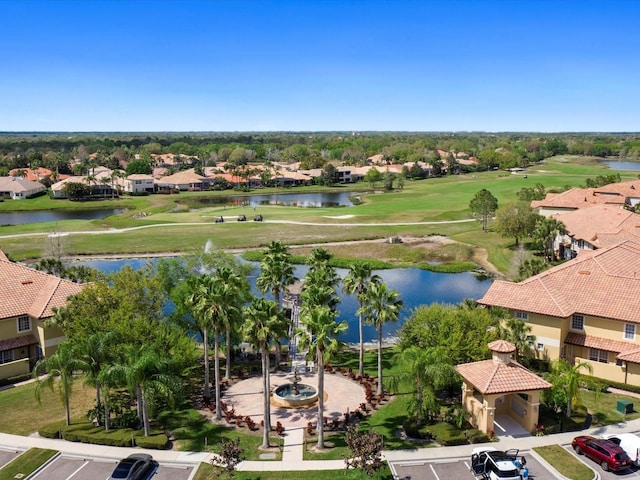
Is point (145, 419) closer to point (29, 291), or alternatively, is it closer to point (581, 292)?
point (29, 291)

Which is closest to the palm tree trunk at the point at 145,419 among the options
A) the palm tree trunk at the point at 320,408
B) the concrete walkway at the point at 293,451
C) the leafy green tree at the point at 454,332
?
the concrete walkway at the point at 293,451

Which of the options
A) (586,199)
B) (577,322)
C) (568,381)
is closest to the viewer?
(568,381)

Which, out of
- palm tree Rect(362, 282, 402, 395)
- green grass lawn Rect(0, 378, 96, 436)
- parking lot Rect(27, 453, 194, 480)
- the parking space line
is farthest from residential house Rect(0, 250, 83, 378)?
palm tree Rect(362, 282, 402, 395)

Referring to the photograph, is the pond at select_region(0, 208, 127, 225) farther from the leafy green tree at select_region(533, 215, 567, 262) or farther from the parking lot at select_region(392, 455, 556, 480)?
the parking lot at select_region(392, 455, 556, 480)

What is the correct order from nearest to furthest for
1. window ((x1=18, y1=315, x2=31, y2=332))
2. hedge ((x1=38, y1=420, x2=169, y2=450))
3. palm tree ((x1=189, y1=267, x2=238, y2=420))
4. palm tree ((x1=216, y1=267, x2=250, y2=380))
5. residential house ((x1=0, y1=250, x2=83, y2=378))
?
1. hedge ((x1=38, y1=420, x2=169, y2=450))
2. palm tree ((x1=189, y1=267, x2=238, y2=420))
3. palm tree ((x1=216, y1=267, x2=250, y2=380))
4. residential house ((x1=0, y1=250, x2=83, y2=378))
5. window ((x1=18, y1=315, x2=31, y2=332))

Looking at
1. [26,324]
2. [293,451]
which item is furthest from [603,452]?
[26,324]

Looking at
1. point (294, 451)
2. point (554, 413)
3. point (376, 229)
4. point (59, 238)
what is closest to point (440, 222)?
point (376, 229)
